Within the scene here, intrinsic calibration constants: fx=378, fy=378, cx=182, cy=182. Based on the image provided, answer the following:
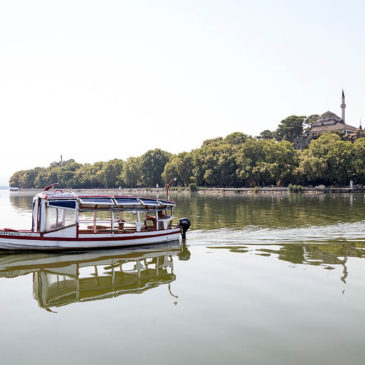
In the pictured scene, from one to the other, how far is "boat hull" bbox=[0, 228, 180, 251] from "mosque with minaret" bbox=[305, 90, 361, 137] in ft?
478

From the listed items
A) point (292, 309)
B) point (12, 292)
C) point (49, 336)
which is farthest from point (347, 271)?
point (12, 292)

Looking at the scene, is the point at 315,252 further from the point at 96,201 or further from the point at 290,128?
the point at 290,128

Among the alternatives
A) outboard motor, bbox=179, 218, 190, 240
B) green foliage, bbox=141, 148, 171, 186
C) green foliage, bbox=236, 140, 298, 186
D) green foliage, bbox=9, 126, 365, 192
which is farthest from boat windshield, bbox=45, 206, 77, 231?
green foliage, bbox=141, 148, 171, 186

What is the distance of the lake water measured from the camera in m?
10.4

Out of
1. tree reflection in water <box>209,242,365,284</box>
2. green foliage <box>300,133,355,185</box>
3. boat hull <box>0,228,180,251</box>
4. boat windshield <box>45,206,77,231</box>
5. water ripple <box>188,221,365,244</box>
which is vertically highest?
green foliage <box>300,133,355,185</box>

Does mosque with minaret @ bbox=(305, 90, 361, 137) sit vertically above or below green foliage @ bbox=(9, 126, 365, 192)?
above

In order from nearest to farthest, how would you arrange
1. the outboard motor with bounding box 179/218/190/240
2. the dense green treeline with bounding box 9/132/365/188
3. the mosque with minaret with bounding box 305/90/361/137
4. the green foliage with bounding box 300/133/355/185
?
1. the outboard motor with bounding box 179/218/190/240
2. the green foliage with bounding box 300/133/355/185
3. the dense green treeline with bounding box 9/132/365/188
4. the mosque with minaret with bounding box 305/90/361/137

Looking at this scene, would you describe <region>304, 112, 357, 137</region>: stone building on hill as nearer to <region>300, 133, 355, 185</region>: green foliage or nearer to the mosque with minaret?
the mosque with minaret

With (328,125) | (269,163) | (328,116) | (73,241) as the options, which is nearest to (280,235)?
(73,241)

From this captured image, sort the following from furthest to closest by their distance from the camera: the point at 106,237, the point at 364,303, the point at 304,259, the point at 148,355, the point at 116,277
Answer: the point at 106,237
the point at 304,259
the point at 116,277
the point at 364,303
the point at 148,355

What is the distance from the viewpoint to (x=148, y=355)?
10.3 metres

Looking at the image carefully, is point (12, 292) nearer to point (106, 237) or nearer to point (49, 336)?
point (49, 336)

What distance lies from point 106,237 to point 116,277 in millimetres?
6231

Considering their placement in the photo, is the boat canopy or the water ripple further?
the water ripple
